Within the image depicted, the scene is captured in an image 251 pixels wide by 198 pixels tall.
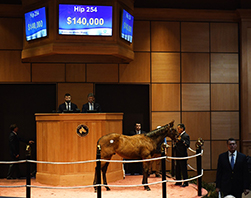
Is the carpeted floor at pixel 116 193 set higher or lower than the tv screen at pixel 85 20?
lower

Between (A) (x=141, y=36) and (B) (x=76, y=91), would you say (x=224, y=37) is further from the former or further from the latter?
(B) (x=76, y=91)

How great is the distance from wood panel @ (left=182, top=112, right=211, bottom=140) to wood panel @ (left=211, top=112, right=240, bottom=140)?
205mm

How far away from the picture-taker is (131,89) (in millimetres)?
11719

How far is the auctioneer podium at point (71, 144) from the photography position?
8750 millimetres

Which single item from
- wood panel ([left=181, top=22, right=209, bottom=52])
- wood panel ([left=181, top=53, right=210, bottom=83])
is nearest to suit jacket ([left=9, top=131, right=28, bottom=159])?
wood panel ([left=181, top=53, right=210, bottom=83])

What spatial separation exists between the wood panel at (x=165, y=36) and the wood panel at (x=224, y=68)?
4.40 ft

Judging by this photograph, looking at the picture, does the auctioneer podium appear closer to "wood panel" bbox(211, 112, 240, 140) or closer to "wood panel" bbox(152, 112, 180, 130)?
"wood panel" bbox(152, 112, 180, 130)

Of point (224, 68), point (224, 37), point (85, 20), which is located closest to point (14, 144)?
point (85, 20)

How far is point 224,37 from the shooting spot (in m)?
11.9

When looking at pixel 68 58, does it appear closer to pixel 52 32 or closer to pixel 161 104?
pixel 52 32

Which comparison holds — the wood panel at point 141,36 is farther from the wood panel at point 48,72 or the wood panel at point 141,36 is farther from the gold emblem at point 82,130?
the gold emblem at point 82,130

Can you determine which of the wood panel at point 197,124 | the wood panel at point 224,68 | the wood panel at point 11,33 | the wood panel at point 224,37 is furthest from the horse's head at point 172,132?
the wood panel at point 11,33

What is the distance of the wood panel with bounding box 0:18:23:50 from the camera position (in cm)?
1101

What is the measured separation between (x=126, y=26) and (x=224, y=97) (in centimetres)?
421
